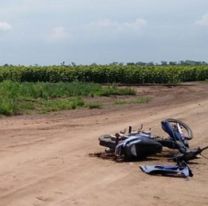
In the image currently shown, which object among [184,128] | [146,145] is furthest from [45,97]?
[146,145]

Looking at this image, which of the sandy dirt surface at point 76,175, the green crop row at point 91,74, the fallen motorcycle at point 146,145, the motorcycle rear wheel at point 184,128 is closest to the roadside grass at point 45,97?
the sandy dirt surface at point 76,175

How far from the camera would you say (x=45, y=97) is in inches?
963

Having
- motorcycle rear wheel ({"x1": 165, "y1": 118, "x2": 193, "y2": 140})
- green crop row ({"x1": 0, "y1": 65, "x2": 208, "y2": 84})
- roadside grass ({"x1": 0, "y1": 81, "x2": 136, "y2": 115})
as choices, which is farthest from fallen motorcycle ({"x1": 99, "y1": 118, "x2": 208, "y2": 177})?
green crop row ({"x1": 0, "y1": 65, "x2": 208, "y2": 84})

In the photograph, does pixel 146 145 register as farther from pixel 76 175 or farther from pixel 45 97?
pixel 45 97

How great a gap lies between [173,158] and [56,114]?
30.8 feet

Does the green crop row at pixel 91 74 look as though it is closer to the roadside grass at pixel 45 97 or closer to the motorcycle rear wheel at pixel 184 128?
the roadside grass at pixel 45 97

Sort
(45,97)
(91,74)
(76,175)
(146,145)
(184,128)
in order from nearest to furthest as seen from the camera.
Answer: (76,175), (146,145), (184,128), (45,97), (91,74)

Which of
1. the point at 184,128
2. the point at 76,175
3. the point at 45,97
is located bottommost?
the point at 76,175

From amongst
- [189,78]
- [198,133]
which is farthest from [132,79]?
[198,133]

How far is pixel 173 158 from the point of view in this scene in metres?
9.78

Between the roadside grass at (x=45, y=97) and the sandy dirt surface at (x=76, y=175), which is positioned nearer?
the sandy dirt surface at (x=76, y=175)

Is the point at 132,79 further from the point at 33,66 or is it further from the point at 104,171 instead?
the point at 104,171

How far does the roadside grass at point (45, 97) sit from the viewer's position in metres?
19.5

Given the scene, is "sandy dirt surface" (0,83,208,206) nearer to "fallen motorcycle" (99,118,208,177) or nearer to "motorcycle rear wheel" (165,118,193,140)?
"fallen motorcycle" (99,118,208,177)
